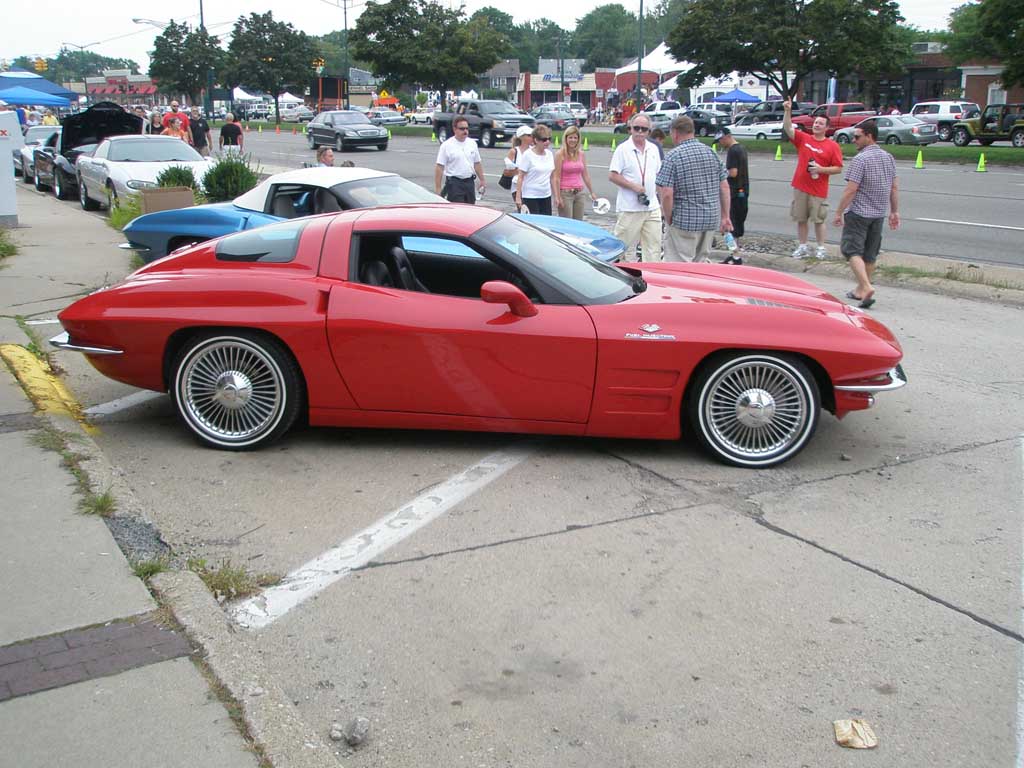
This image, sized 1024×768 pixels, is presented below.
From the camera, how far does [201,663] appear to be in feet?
11.2

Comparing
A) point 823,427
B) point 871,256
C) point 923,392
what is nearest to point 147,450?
point 823,427

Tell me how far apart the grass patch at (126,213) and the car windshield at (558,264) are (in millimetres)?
9546

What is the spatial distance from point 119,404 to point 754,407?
403 centimetres

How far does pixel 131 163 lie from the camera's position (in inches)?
671

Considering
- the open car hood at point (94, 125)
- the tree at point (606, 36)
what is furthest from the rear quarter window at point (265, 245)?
the tree at point (606, 36)

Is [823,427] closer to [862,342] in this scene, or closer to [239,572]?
[862,342]

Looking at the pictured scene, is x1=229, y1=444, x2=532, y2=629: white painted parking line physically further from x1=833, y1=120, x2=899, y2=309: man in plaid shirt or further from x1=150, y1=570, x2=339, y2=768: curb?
x1=833, y1=120, x2=899, y2=309: man in plaid shirt

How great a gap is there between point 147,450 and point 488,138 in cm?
3470

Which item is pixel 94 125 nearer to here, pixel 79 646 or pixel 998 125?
pixel 79 646

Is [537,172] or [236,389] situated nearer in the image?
[236,389]

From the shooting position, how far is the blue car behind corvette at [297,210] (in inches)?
361

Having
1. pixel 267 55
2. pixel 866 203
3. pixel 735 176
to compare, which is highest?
pixel 267 55

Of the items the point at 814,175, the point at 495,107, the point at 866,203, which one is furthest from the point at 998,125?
the point at 866,203

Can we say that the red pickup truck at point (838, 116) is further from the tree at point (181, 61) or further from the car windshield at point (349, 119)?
the tree at point (181, 61)
